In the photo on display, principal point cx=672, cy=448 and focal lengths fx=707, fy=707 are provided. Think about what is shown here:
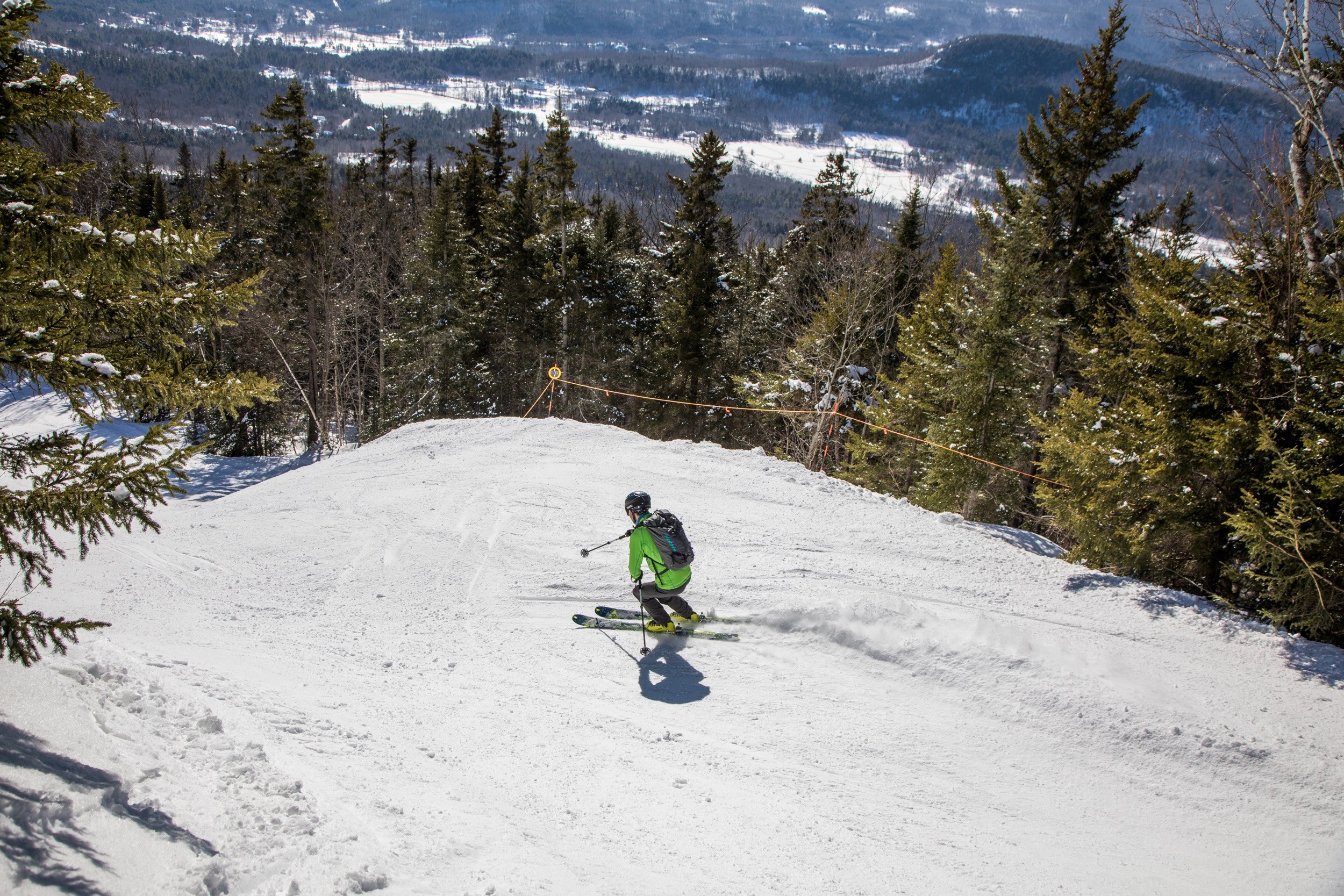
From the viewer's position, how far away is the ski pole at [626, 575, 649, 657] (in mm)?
7738

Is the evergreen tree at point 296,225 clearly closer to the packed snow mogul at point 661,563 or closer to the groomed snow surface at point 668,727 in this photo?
the groomed snow surface at point 668,727

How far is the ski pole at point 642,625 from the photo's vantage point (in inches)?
305

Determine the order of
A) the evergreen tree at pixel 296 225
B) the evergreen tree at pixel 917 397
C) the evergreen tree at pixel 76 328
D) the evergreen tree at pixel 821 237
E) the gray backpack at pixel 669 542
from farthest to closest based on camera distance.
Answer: the evergreen tree at pixel 821 237 < the evergreen tree at pixel 296 225 < the evergreen tree at pixel 917 397 < the gray backpack at pixel 669 542 < the evergreen tree at pixel 76 328

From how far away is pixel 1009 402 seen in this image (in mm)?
16812

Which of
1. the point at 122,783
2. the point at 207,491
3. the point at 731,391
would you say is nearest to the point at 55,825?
the point at 122,783

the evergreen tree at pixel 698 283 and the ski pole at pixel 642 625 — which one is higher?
the evergreen tree at pixel 698 283

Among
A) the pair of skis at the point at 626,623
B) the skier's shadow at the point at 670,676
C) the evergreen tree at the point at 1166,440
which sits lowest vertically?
the skier's shadow at the point at 670,676

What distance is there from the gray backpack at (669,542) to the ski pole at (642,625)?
12.1 inches

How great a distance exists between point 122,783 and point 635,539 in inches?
183

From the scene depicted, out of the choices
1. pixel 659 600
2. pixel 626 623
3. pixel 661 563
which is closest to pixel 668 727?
pixel 659 600

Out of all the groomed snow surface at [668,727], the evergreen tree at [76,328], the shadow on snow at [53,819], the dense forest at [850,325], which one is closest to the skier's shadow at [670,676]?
the groomed snow surface at [668,727]

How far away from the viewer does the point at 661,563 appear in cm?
774

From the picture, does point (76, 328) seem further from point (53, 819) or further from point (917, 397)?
point (917, 397)

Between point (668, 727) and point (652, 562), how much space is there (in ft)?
5.94
